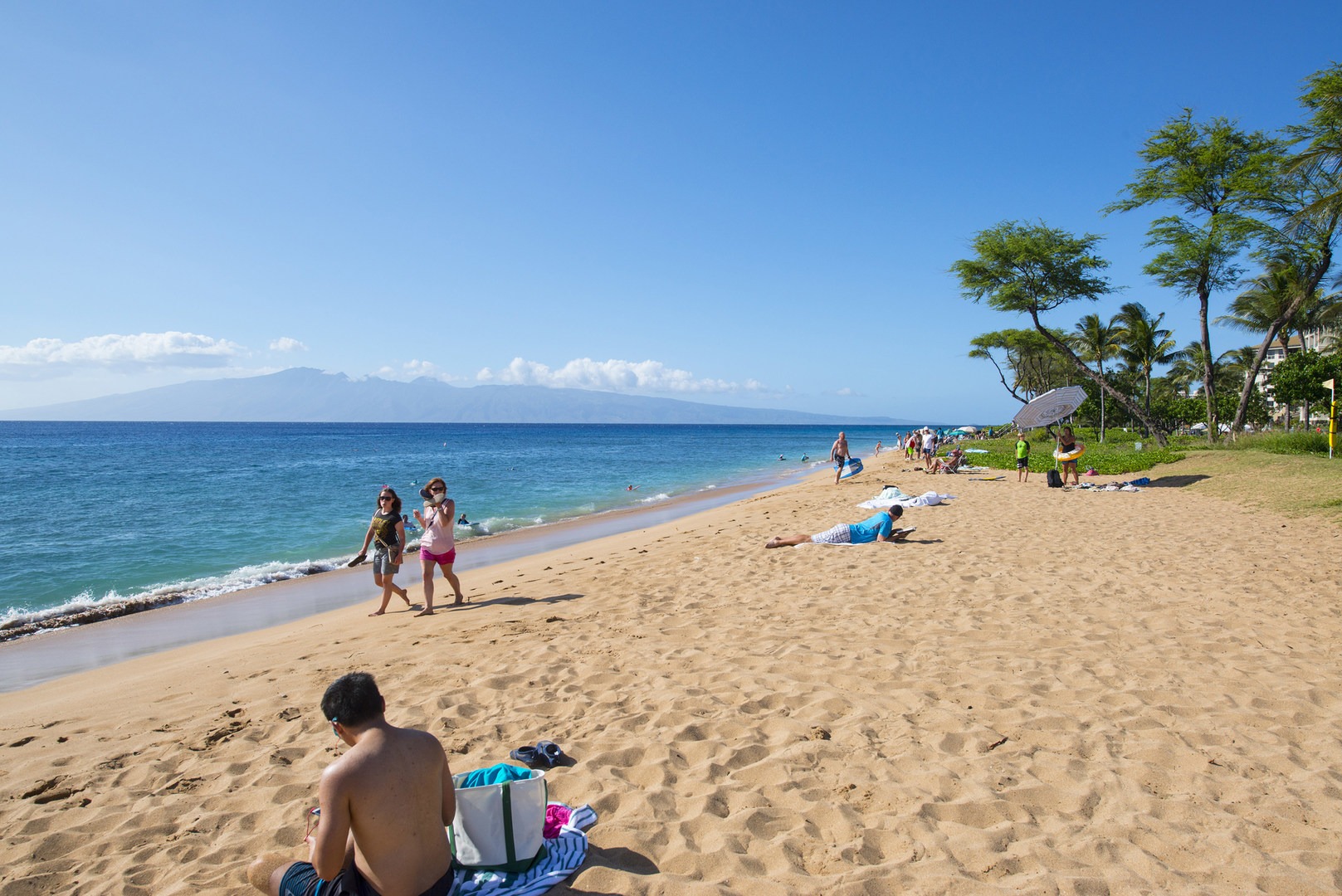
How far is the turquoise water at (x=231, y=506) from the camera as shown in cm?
1252

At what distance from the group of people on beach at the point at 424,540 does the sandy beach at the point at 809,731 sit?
391mm

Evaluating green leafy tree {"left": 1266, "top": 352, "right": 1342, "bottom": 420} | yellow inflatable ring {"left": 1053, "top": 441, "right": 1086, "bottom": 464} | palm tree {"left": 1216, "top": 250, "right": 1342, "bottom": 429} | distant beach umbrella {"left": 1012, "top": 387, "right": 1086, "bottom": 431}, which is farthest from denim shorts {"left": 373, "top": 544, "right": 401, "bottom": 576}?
green leafy tree {"left": 1266, "top": 352, "right": 1342, "bottom": 420}

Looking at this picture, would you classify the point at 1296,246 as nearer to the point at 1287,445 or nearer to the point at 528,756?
the point at 1287,445

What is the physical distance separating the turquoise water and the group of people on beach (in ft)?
17.0

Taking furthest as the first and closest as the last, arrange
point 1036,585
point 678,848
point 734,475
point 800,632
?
point 734,475 → point 1036,585 → point 800,632 → point 678,848

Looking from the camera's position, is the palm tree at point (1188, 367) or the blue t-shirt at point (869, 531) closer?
the blue t-shirt at point (869, 531)

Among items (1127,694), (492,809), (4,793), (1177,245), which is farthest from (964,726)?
(1177,245)

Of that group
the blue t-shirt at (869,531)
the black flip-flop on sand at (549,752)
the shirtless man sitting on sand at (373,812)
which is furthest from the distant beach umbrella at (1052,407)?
the shirtless man sitting on sand at (373,812)

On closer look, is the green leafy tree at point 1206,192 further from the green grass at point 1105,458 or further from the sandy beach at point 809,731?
the sandy beach at point 809,731

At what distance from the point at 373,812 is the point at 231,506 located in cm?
2472

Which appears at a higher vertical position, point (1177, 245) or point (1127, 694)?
point (1177, 245)

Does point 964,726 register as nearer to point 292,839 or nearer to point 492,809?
point 492,809

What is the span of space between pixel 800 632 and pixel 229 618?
848cm

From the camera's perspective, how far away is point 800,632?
6242 mm
